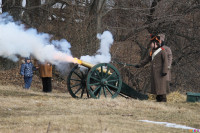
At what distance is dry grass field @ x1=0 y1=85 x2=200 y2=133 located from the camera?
278 inches

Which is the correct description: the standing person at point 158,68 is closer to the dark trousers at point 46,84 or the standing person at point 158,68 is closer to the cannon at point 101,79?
the cannon at point 101,79

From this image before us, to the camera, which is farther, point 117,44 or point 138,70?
point 138,70

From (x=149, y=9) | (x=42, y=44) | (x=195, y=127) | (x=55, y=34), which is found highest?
(x=149, y=9)

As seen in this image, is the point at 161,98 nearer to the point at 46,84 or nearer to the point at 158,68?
the point at 158,68

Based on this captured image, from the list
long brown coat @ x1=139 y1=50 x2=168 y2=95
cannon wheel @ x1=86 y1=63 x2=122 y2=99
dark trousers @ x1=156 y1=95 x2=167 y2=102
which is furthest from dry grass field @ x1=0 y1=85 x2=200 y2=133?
long brown coat @ x1=139 y1=50 x2=168 y2=95

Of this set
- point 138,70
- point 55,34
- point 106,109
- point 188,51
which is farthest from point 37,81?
point 106,109

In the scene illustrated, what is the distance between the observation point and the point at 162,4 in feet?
75.2

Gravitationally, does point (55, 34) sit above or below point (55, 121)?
above

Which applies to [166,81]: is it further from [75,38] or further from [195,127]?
[75,38]

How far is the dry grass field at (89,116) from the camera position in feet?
23.2

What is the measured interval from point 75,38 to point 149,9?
5941mm

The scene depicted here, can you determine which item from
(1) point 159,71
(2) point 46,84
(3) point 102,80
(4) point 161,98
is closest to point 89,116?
(3) point 102,80

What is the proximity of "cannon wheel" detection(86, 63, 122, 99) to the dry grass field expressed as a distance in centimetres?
55

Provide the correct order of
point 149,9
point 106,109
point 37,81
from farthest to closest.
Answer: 1. point 149,9
2. point 37,81
3. point 106,109
